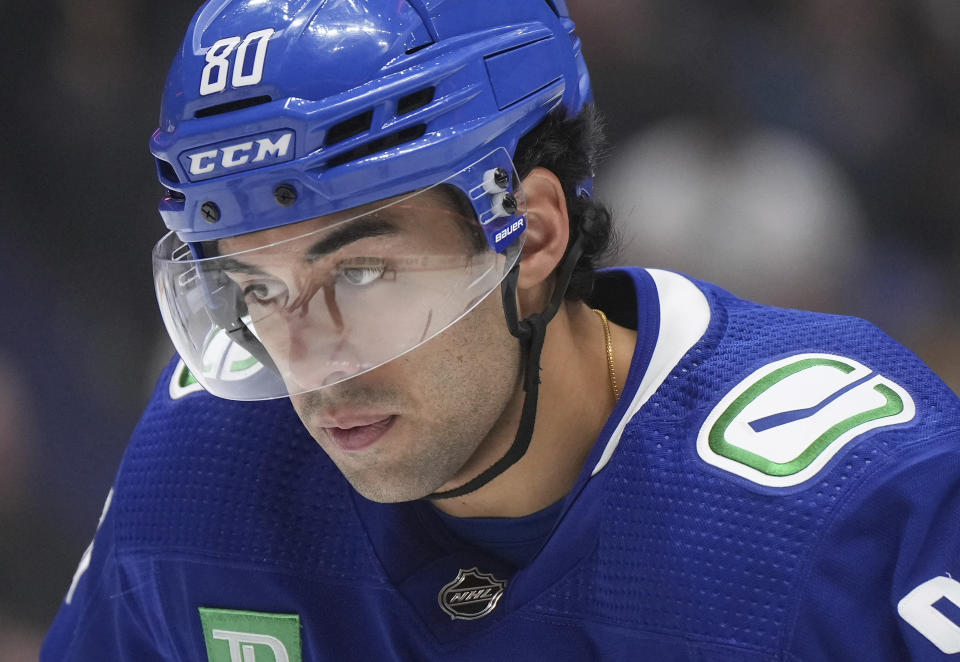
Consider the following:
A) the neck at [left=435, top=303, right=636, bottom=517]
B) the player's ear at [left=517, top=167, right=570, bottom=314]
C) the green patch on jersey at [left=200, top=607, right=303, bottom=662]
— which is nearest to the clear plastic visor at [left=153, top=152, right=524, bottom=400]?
the player's ear at [left=517, top=167, right=570, bottom=314]

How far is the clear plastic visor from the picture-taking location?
4.28 feet

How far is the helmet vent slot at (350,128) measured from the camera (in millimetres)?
A: 1269

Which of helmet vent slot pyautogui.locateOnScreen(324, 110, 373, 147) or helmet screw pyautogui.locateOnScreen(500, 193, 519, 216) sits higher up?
helmet vent slot pyautogui.locateOnScreen(324, 110, 373, 147)

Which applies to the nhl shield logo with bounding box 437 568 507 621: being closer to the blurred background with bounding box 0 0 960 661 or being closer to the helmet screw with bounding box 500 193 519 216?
the helmet screw with bounding box 500 193 519 216

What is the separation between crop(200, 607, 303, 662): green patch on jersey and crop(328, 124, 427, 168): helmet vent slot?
2.25 ft

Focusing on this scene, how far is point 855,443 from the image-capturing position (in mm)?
1371

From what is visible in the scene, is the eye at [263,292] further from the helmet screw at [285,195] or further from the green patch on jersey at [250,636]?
the green patch on jersey at [250,636]

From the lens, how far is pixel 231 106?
1.29 m

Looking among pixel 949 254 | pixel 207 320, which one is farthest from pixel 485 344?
pixel 949 254

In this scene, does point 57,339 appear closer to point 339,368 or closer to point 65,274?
point 65,274

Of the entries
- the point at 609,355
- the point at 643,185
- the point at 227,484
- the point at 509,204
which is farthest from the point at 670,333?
the point at 643,185

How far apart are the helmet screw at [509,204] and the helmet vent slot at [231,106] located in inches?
11.1

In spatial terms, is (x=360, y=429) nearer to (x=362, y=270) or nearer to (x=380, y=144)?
(x=362, y=270)

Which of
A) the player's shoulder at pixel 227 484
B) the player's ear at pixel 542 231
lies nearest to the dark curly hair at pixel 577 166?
the player's ear at pixel 542 231
